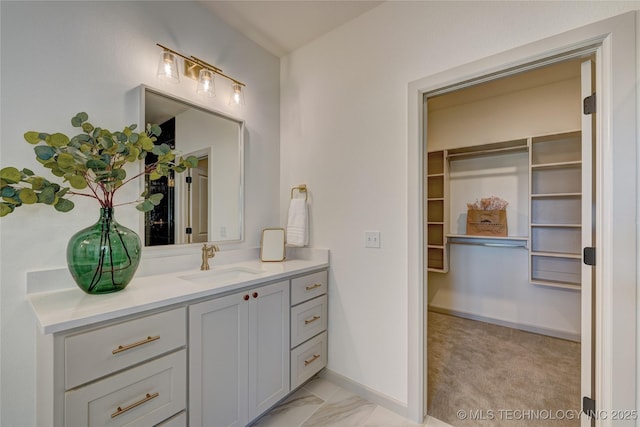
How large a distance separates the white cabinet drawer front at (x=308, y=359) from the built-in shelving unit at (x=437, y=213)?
6.23ft

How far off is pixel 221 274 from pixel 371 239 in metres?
1.04

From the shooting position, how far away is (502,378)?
2.09m

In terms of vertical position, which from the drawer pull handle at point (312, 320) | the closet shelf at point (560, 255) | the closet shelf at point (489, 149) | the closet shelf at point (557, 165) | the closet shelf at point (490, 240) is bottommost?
the drawer pull handle at point (312, 320)

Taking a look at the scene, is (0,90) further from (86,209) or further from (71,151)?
(86,209)

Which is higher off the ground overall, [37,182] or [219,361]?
[37,182]

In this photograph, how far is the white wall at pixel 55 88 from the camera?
Result: 1.15 m

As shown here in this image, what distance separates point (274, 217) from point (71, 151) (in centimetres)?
141

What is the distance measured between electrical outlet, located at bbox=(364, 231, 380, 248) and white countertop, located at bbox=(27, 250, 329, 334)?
61cm

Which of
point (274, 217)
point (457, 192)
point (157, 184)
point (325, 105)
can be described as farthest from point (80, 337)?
point (457, 192)

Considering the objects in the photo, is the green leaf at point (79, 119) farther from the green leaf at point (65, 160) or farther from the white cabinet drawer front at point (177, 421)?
the white cabinet drawer front at point (177, 421)

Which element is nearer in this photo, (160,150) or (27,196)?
(27,196)

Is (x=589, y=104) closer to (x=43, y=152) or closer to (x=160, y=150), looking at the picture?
(x=160, y=150)

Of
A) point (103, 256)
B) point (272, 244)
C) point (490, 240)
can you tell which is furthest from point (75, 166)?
point (490, 240)

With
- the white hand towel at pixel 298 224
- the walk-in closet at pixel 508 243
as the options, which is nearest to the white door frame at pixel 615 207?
the walk-in closet at pixel 508 243
